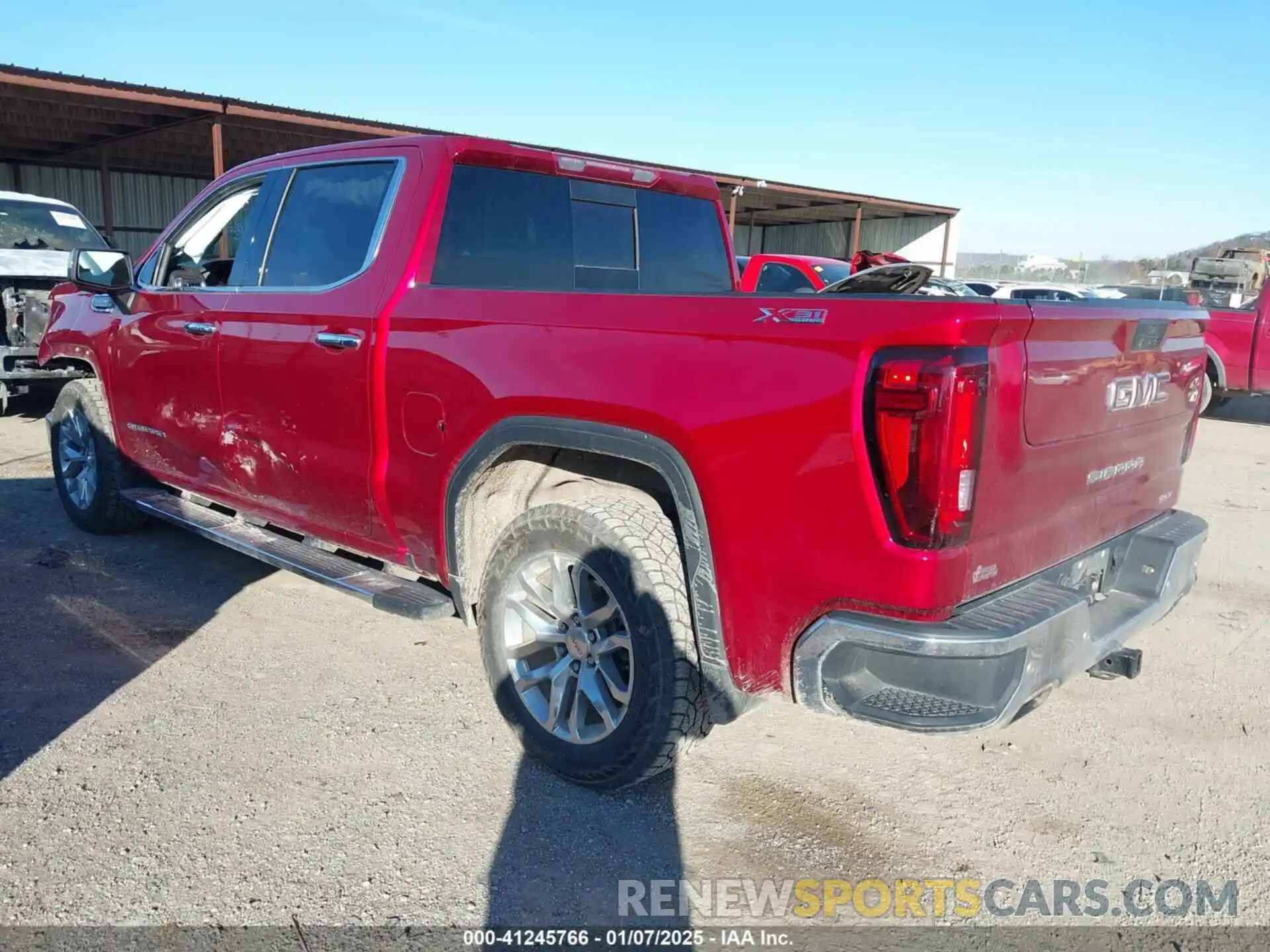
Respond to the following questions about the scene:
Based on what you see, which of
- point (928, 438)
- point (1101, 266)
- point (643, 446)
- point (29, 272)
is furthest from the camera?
point (1101, 266)

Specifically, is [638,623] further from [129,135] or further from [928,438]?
[129,135]

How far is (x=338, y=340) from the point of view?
3.53m

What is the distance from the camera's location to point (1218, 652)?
436 centimetres

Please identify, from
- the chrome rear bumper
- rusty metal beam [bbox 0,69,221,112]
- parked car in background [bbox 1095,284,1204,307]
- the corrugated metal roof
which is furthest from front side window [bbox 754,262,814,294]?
the chrome rear bumper

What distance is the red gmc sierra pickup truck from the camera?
7.52 ft

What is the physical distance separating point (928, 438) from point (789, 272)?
1063 cm

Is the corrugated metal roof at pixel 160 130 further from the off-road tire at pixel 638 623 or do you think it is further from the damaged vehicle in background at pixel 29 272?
the off-road tire at pixel 638 623

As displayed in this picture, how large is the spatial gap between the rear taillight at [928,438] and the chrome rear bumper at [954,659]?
0.75 feet

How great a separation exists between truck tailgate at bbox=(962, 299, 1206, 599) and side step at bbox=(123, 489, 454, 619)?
190cm

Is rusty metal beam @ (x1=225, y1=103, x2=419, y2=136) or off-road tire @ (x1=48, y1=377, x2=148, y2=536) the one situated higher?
rusty metal beam @ (x1=225, y1=103, x2=419, y2=136)

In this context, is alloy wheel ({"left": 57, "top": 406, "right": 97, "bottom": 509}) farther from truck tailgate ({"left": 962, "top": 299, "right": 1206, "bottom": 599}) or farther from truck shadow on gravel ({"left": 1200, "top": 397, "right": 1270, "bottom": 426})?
truck shadow on gravel ({"left": 1200, "top": 397, "right": 1270, "bottom": 426})

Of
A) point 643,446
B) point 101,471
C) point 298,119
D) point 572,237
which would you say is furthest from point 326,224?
point 298,119

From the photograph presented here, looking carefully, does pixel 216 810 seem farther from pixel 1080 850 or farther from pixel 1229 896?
pixel 1229 896

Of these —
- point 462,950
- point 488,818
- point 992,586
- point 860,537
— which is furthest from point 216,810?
point 992,586
